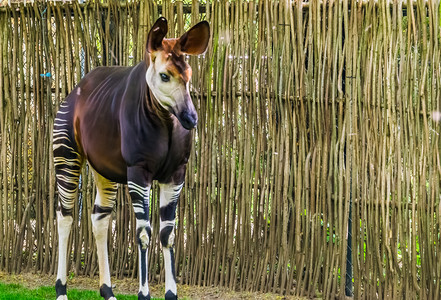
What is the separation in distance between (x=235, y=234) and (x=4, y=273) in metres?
1.95

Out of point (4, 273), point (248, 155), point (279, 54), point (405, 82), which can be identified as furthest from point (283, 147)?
point (4, 273)

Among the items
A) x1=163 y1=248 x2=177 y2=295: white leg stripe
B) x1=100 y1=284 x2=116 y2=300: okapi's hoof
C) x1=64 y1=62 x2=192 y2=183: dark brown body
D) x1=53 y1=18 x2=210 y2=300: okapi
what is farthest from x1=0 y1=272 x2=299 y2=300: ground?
x1=64 y1=62 x2=192 y2=183: dark brown body

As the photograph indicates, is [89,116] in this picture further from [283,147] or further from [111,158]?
[283,147]

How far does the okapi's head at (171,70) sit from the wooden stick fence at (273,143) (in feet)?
4.30

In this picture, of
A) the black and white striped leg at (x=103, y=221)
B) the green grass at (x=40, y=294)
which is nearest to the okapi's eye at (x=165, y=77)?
the black and white striped leg at (x=103, y=221)

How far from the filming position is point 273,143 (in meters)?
4.55

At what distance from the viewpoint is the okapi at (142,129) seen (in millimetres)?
3248

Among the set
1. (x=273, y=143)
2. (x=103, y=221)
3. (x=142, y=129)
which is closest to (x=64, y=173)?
(x=103, y=221)

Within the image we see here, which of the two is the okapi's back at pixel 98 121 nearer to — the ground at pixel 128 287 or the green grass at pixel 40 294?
the green grass at pixel 40 294

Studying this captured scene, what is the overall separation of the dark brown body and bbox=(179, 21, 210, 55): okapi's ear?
0.32 meters

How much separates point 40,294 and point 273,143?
204 centimetres

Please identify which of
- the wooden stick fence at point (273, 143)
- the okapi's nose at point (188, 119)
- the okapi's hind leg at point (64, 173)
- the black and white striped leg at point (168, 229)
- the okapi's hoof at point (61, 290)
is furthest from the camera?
the wooden stick fence at point (273, 143)

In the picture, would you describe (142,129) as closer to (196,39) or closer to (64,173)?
(196,39)

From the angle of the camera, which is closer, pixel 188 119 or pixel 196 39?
pixel 188 119
